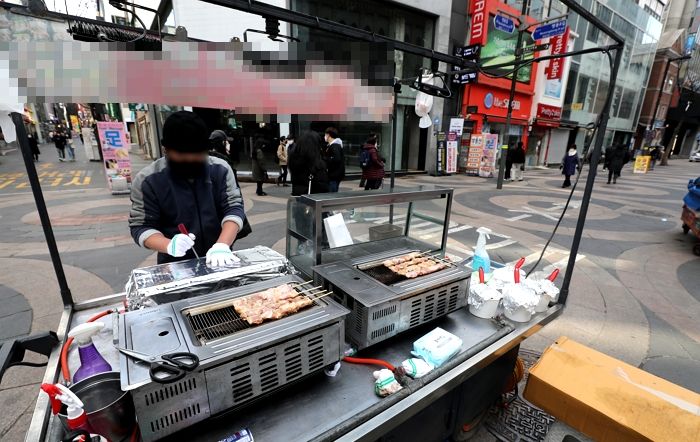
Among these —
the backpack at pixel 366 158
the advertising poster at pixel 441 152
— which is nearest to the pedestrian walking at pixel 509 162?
the advertising poster at pixel 441 152

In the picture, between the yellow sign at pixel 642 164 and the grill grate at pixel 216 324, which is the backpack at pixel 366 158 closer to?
the grill grate at pixel 216 324

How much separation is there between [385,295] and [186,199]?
1.42 meters

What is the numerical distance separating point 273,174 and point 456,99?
30.6 feet

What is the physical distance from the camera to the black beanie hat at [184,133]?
175 centimetres

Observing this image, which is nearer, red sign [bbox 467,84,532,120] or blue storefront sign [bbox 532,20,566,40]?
blue storefront sign [bbox 532,20,566,40]

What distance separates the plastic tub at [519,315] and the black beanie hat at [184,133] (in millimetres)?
2150

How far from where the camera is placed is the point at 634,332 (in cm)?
341

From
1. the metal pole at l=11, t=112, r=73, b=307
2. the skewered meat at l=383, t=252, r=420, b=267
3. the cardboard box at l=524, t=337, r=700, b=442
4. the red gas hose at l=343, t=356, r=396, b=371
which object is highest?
the metal pole at l=11, t=112, r=73, b=307

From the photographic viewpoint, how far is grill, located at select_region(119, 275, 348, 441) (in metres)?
0.96

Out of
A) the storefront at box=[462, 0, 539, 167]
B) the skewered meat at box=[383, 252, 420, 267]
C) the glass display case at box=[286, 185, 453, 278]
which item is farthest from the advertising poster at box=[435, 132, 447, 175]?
the skewered meat at box=[383, 252, 420, 267]

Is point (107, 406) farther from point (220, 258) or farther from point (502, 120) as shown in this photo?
point (502, 120)

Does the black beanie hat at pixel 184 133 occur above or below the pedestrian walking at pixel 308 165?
above

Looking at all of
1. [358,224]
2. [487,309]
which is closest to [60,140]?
[358,224]

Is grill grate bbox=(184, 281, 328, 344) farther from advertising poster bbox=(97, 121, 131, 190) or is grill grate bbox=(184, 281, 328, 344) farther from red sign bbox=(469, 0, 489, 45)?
red sign bbox=(469, 0, 489, 45)
